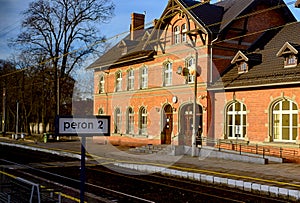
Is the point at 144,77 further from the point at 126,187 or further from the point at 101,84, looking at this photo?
the point at 126,187

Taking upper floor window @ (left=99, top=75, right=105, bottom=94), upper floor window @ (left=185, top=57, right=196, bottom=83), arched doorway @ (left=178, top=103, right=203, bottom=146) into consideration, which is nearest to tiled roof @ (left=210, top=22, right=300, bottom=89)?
upper floor window @ (left=185, top=57, right=196, bottom=83)

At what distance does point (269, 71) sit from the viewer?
23.1m

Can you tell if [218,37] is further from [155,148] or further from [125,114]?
[125,114]

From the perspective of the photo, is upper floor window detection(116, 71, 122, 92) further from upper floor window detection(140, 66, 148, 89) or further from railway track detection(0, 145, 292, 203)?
railway track detection(0, 145, 292, 203)

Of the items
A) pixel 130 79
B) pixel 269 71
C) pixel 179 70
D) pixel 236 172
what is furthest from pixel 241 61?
pixel 130 79

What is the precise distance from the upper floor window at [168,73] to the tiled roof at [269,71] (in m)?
4.81

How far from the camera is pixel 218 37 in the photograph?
2683 cm

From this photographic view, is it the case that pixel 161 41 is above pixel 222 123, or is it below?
above

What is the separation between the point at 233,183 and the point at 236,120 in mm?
10645

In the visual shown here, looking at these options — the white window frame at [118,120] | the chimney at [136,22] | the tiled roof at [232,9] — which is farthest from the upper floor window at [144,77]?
the tiled roof at [232,9]

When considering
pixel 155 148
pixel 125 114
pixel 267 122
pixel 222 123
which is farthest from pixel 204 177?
pixel 125 114

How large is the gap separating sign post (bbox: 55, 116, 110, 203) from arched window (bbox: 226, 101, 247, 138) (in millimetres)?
18748

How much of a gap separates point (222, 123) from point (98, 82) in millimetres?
18219

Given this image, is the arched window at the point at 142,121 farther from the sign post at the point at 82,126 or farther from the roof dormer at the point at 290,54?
the sign post at the point at 82,126
